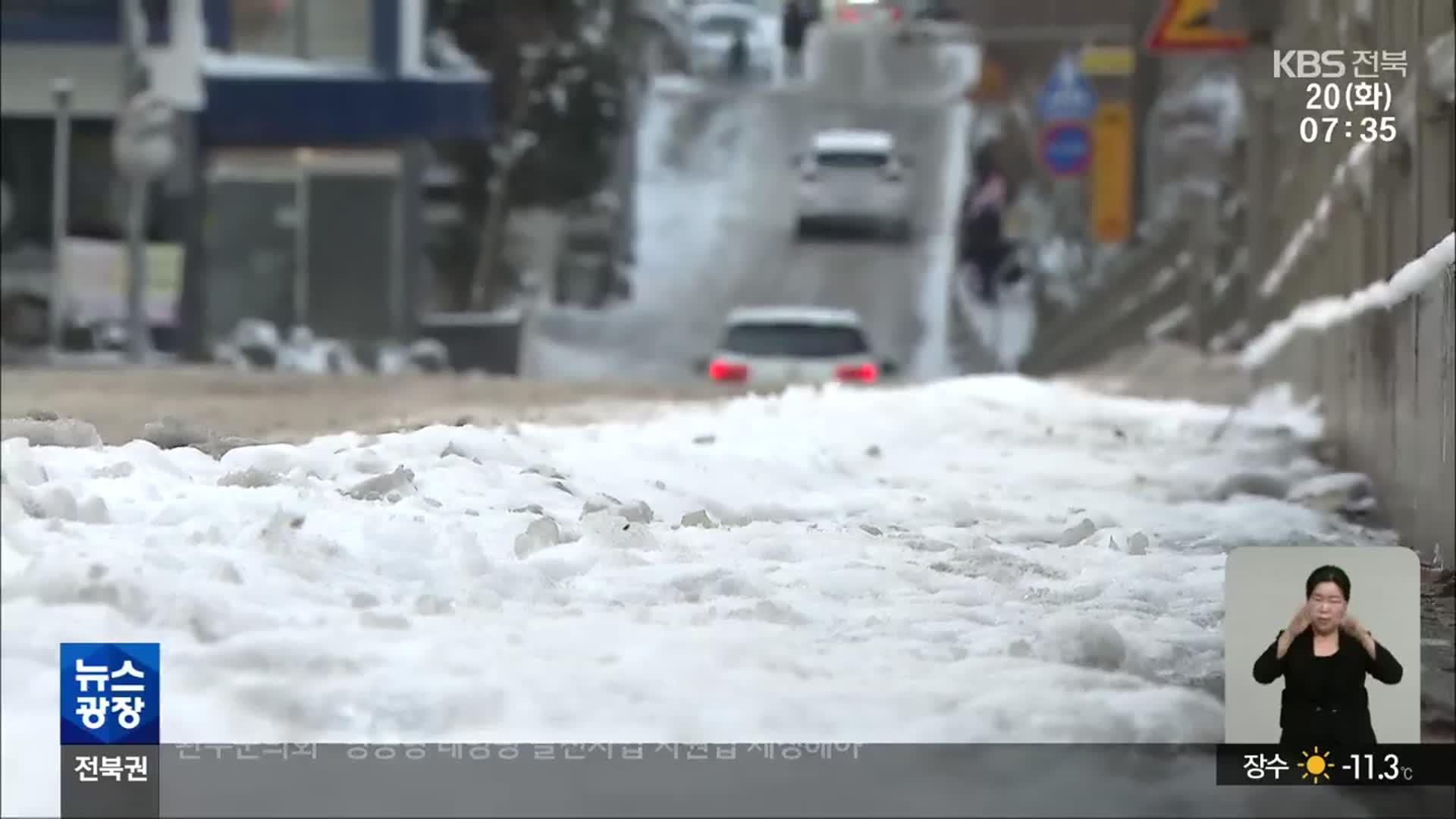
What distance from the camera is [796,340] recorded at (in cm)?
1530

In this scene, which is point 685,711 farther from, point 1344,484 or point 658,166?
point 658,166

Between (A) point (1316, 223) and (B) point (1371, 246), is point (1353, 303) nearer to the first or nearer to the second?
(B) point (1371, 246)

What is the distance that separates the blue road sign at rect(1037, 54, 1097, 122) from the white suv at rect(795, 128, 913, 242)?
149 cm

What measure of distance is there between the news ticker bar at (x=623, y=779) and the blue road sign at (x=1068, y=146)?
19.2 metres

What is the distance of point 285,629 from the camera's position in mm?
3520

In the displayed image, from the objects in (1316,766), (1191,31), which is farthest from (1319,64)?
(1191,31)

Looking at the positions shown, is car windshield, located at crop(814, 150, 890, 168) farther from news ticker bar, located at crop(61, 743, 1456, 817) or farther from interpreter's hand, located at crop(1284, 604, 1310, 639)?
news ticker bar, located at crop(61, 743, 1456, 817)

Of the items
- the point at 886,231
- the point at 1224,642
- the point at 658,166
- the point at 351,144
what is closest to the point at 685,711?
the point at 1224,642

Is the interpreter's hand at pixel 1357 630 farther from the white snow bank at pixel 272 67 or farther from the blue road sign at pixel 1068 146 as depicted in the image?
the blue road sign at pixel 1068 146

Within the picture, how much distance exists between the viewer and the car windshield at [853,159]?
778 inches

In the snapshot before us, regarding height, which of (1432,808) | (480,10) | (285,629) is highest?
(480,10)

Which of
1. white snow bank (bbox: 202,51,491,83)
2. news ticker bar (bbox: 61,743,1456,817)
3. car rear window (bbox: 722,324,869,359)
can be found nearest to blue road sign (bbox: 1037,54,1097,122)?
car rear window (bbox: 722,324,869,359)

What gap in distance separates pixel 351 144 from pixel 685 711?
13.0 m

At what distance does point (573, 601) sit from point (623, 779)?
597 millimetres
